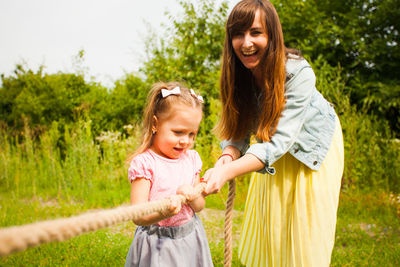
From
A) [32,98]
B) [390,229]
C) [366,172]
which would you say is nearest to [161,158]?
[390,229]

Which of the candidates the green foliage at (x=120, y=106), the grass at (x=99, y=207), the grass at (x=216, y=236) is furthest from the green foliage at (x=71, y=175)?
the green foliage at (x=120, y=106)

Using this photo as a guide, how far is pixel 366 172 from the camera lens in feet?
15.2

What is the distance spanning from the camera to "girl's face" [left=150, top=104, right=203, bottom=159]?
1.52 m

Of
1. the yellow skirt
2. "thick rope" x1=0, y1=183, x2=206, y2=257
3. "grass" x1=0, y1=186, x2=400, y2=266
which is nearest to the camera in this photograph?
"thick rope" x1=0, y1=183, x2=206, y2=257

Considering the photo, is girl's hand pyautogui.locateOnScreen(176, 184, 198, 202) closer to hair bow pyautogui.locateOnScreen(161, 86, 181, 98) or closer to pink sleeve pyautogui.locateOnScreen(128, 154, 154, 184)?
Answer: pink sleeve pyautogui.locateOnScreen(128, 154, 154, 184)

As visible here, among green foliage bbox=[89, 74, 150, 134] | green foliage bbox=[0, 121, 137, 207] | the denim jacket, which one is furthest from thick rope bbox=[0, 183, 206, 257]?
green foliage bbox=[89, 74, 150, 134]

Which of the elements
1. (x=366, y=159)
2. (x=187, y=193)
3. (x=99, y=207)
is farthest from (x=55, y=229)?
(x=366, y=159)

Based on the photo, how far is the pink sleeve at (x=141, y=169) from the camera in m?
1.41

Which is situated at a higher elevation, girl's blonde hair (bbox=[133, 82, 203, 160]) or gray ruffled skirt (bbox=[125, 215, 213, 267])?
girl's blonde hair (bbox=[133, 82, 203, 160])

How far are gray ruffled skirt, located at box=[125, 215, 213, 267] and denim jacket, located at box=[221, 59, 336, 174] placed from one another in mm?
454

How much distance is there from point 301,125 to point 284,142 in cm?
15

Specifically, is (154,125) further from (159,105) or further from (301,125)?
(301,125)

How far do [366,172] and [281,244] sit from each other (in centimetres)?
333

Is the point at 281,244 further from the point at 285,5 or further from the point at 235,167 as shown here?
the point at 285,5
